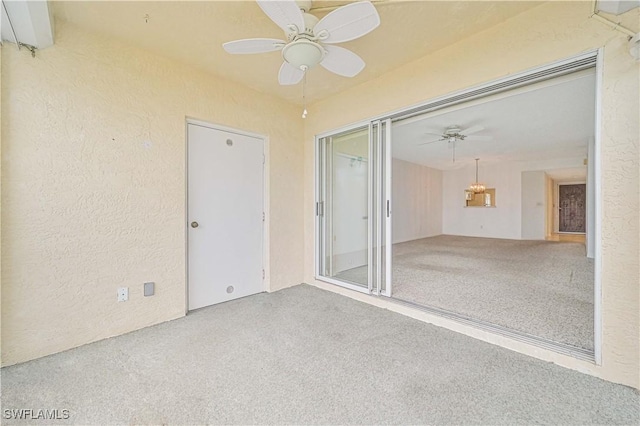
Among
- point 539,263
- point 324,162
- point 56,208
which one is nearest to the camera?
point 56,208

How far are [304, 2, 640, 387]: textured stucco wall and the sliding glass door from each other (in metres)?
0.91

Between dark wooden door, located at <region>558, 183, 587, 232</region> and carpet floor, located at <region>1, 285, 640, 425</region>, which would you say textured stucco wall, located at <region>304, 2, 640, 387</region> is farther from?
dark wooden door, located at <region>558, 183, 587, 232</region>

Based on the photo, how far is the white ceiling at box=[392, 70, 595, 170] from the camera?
10.6 ft

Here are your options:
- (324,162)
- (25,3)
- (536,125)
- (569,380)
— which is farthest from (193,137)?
(536,125)

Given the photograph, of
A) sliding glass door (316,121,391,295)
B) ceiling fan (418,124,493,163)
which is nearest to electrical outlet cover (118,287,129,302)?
sliding glass door (316,121,391,295)

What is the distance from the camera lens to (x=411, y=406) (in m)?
1.41

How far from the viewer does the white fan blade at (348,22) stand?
1.33m

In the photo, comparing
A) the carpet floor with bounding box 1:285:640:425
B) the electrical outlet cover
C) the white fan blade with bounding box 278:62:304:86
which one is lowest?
the carpet floor with bounding box 1:285:640:425

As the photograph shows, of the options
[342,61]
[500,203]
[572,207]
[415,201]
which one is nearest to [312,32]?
[342,61]

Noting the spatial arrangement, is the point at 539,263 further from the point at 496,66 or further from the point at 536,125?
the point at 496,66

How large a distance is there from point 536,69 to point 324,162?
90.0 inches

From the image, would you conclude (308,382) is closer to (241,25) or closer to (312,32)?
(312,32)

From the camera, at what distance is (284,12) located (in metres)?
1.41

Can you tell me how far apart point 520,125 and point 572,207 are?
9416mm
